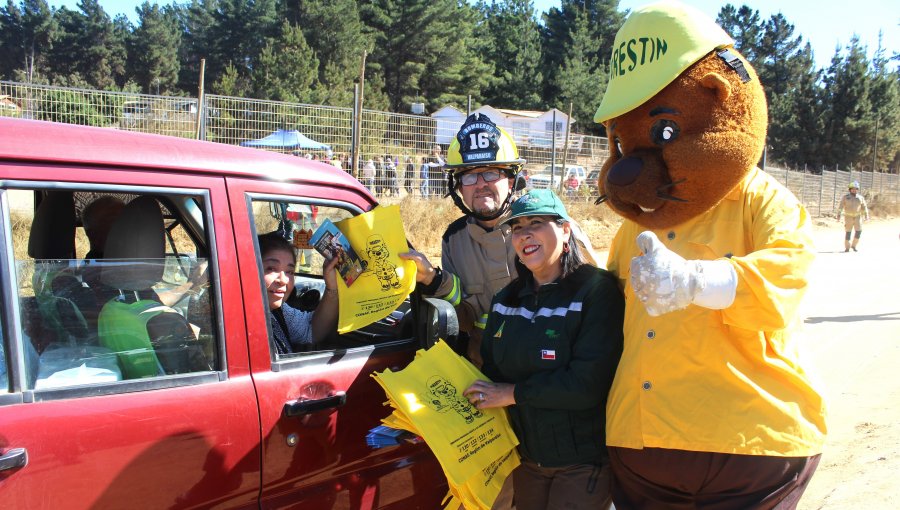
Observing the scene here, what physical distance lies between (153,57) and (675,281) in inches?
2866

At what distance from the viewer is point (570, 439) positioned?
2254 millimetres

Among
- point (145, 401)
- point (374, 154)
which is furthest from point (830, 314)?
point (145, 401)

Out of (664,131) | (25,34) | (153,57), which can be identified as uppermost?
(25,34)

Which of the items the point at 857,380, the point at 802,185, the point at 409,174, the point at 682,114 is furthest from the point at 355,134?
the point at 802,185

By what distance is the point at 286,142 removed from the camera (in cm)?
1035

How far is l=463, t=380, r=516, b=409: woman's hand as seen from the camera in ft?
7.40

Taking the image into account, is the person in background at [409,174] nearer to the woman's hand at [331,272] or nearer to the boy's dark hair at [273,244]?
the boy's dark hair at [273,244]

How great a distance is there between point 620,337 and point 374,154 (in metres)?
9.63

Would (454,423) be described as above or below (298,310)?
below

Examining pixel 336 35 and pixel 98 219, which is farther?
pixel 336 35

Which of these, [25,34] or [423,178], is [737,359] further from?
[25,34]

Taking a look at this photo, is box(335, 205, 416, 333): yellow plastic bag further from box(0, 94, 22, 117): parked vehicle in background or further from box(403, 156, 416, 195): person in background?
box(403, 156, 416, 195): person in background

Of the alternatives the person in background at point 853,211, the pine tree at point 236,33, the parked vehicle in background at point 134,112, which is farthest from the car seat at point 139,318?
the pine tree at point 236,33

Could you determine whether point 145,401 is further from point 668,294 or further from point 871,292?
point 871,292
